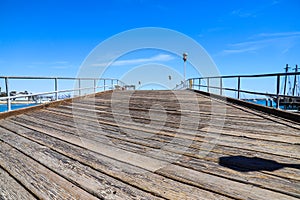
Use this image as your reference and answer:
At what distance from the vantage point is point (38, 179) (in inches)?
66.5

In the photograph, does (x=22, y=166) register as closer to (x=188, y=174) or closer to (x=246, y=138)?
(x=188, y=174)

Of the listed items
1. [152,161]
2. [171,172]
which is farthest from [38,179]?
[171,172]

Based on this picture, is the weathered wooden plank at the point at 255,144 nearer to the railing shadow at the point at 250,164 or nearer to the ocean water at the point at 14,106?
the railing shadow at the point at 250,164

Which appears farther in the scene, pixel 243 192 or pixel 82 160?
pixel 82 160

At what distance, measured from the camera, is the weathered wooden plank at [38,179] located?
1.47 meters

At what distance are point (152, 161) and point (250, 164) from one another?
0.98 meters

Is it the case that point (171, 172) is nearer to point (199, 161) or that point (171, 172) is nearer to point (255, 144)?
point (199, 161)

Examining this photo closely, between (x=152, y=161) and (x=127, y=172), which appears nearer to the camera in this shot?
(x=127, y=172)

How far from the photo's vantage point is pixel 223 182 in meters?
1.60

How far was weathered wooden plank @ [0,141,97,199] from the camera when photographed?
1474 mm

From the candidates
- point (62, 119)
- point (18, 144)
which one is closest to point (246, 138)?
point (18, 144)

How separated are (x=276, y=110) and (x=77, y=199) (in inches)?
164

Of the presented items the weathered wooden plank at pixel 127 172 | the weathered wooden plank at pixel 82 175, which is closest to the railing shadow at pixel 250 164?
the weathered wooden plank at pixel 127 172

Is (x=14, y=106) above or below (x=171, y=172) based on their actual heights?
above
